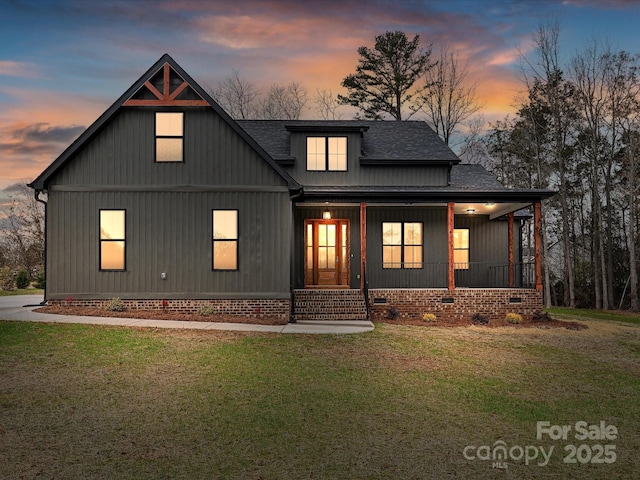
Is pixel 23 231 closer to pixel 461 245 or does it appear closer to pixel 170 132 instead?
pixel 170 132

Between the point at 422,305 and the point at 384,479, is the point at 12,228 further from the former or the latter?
the point at 384,479

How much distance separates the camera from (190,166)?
14.4m

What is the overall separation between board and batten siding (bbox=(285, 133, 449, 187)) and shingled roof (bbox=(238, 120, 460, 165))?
31 centimetres

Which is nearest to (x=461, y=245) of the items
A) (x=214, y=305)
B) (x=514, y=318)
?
(x=514, y=318)

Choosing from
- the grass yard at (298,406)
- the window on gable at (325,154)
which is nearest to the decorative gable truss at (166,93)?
the window on gable at (325,154)

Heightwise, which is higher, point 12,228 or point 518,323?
point 12,228

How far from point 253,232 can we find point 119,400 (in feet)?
26.8

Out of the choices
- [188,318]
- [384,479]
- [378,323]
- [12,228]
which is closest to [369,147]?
[378,323]

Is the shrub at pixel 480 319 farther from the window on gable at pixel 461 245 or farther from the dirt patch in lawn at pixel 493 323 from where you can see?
the window on gable at pixel 461 245

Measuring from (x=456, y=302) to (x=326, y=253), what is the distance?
→ 15.8 feet

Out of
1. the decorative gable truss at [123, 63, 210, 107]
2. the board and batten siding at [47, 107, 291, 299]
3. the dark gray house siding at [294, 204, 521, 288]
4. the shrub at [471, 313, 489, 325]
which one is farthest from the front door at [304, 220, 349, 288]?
the decorative gable truss at [123, 63, 210, 107]

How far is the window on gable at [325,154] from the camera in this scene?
696 inches

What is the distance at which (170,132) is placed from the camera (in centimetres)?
1453

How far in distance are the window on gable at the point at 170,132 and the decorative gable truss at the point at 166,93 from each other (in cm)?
37
